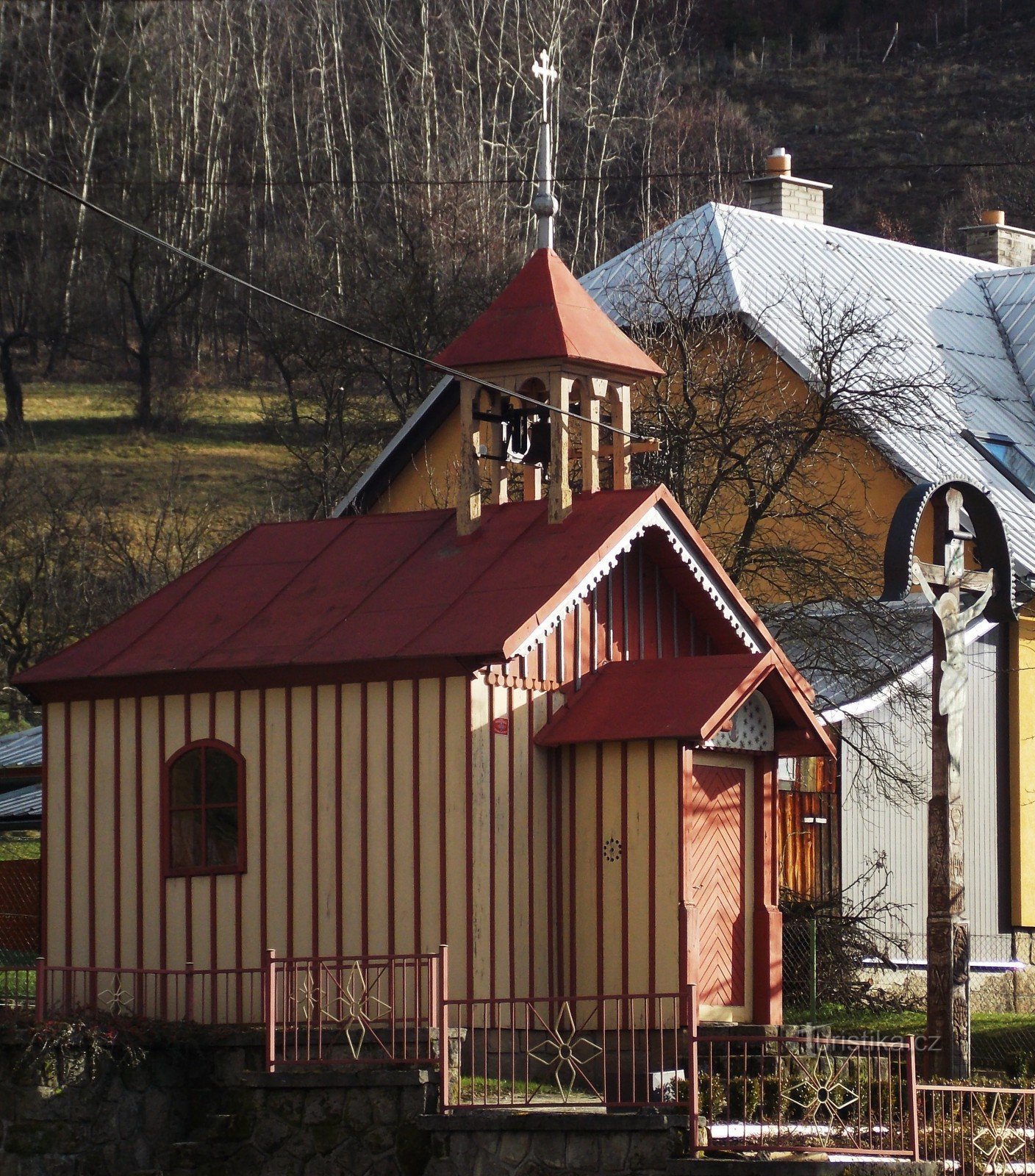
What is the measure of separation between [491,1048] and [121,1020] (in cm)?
273

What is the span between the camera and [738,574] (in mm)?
24672

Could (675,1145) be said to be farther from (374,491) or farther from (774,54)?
(774,54)

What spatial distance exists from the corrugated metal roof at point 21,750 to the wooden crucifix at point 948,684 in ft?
43.0

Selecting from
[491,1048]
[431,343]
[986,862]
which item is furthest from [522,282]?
[431,343]

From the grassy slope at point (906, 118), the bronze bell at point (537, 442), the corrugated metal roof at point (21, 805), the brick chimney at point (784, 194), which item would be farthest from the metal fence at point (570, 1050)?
the grassy slope at point (906, 118)

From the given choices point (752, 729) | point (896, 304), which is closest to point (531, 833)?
point (752, 729)

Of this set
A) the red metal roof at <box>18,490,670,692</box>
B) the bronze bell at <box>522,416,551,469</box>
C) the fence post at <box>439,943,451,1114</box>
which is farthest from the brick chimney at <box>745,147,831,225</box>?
the fence post at <box>439,943,451,1114</box>

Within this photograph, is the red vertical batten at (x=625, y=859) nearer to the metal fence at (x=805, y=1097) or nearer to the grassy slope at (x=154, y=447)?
the metal fence at (x=805, y=1097)

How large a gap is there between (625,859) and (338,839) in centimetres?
222

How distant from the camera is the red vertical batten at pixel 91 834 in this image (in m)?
19.2

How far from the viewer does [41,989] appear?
17203mm

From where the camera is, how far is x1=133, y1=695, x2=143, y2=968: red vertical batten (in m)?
19.0

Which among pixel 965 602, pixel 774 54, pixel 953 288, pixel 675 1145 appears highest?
pixel 774 54

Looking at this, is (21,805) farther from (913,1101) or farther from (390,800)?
(913,1101)
